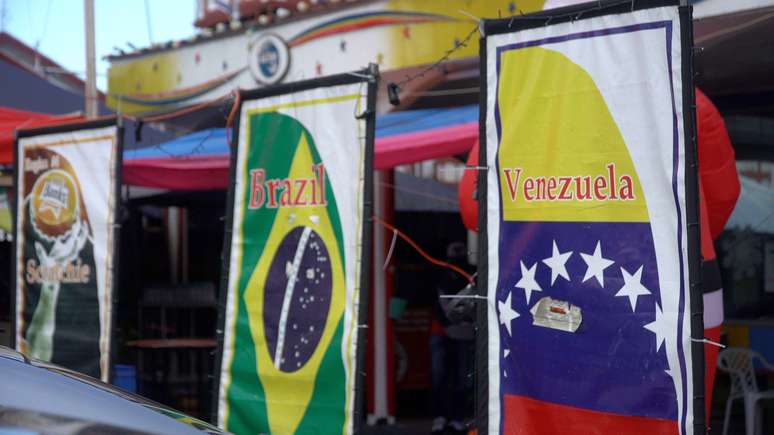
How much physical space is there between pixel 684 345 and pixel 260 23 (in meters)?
7.15

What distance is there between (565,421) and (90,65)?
6.62 meters

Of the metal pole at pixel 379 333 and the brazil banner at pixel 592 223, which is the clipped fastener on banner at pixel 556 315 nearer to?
the brazil banner at pixel 592 223

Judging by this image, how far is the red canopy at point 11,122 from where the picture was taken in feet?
27.7

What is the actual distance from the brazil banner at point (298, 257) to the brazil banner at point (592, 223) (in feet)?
3.08

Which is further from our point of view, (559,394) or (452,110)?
(452,110)

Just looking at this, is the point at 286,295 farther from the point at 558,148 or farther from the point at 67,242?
the point at 67,242

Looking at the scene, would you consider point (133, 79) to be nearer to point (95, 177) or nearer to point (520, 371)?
point (95, 177)

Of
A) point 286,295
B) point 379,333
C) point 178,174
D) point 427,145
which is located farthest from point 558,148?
point 379,333

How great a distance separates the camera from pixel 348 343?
5.60m

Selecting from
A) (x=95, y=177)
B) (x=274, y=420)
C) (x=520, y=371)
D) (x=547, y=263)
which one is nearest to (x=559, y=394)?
(x=520, y=371)

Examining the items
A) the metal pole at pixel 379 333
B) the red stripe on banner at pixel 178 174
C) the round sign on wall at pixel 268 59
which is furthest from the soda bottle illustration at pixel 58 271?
the round sign on wall at pixel 268 59

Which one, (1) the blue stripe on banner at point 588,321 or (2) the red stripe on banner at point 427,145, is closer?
(1) the blue stripe on banner at point 588,321

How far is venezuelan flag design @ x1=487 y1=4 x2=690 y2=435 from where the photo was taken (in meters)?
4.41

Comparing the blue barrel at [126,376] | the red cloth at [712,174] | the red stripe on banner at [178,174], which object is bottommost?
the blue barrel at [126,376]
